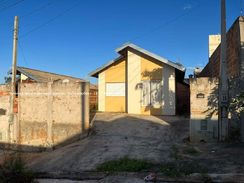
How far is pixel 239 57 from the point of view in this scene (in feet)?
40.5

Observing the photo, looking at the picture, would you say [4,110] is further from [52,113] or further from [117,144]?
[117,144]

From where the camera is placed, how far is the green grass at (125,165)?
9.66m

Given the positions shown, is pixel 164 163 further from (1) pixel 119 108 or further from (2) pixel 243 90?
(1) pixel 119 108

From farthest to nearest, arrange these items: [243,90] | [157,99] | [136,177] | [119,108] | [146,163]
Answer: [119,108] < [157,99] < [243,90] < [146,163] < [136,177]

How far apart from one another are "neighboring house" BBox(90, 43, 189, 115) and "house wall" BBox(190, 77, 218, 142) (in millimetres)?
6997

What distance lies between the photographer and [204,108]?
1284 cm

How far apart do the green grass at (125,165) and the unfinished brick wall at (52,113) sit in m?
4.61

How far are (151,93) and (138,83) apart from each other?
3.58ft

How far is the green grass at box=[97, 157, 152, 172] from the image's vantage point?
9.66m

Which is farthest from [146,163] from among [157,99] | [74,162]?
[157,99]

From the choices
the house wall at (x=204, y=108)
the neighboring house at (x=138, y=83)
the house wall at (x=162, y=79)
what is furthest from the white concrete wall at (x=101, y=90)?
the house wall at (x=204, y=108)

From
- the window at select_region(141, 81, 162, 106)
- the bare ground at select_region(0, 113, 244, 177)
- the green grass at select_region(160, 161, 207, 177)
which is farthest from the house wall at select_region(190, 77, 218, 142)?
the window at select_region(141, 81, 162, 106)

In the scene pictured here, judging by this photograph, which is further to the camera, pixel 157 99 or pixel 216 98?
pixel 157 99

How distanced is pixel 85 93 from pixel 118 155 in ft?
14.4
